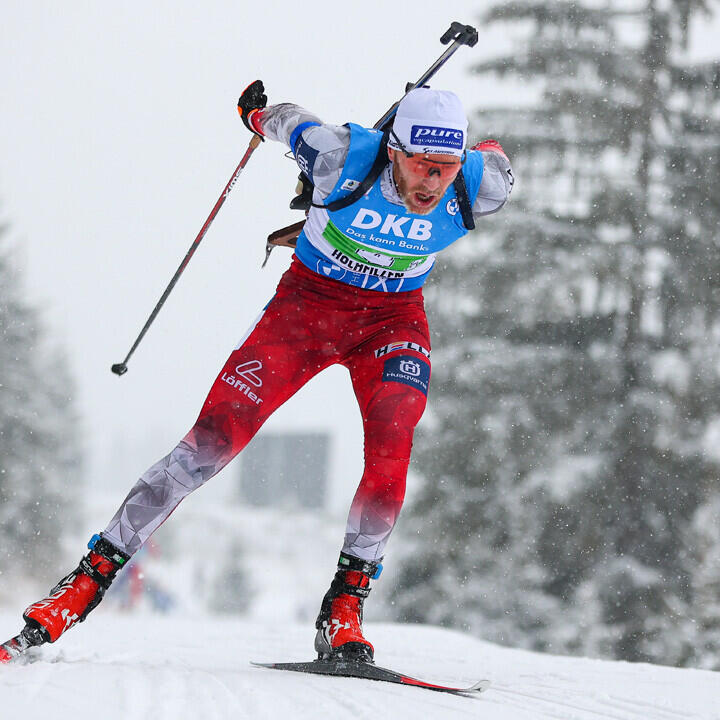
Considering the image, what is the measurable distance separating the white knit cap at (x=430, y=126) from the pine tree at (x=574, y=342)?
7889mm

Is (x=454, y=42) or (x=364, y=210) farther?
(x=454, y=42)

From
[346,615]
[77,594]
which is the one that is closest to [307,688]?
[346,615]

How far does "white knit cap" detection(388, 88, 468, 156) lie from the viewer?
3010mm

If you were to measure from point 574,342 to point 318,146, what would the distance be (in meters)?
8.46

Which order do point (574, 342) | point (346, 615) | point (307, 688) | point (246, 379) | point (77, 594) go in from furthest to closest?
point (574, 342) < point (246, 379) < point (346, 615) < point (77, 594) < point (307, 688)

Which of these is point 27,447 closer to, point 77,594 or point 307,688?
point 77,594

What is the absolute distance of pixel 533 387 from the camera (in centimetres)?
1092

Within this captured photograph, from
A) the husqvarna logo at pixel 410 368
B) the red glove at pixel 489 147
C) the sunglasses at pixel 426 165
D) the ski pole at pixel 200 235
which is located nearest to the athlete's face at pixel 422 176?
the sunglasses at pixel 426 165

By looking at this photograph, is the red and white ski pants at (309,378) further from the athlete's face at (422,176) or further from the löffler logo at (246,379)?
the athlete's face at (422,176)

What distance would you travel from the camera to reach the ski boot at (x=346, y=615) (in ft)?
9.86

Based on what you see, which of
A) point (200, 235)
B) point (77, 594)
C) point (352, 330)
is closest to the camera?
point (77, 594)

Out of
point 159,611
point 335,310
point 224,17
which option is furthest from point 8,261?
point 224,17

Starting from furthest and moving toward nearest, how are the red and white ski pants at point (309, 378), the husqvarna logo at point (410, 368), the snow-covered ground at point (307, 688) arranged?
the husqvarna logo at point (410, 368) → the red and white ski pants at point (309, 378) → the snow-covered ground at point (307, 688)

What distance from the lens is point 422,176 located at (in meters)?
3.05
